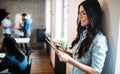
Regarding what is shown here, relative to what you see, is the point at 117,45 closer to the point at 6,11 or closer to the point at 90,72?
the point at 90,72

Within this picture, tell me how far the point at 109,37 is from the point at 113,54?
0.14 metres

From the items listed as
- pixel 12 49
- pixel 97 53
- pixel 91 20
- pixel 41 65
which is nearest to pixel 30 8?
pixel 41 65

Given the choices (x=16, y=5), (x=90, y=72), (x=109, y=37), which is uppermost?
(x=16, y=5)

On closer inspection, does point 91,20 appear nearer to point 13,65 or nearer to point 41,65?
point 13,65

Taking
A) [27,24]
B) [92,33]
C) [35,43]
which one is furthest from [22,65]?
[35,43]

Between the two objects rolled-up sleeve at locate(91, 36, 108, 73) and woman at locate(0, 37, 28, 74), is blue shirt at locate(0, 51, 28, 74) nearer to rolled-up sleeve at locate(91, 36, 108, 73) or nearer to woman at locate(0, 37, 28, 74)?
woman at locate(0, 37, 28, 74)

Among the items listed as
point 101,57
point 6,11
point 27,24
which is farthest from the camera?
point 6,11

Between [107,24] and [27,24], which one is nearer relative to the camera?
[107,24]

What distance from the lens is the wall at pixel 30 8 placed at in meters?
7.65

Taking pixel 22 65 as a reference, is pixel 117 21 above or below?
above

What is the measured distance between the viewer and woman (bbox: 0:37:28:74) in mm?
2479

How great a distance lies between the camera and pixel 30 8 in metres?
7.86

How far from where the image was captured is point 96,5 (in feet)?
4.22

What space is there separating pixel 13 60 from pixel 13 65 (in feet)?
0.26
